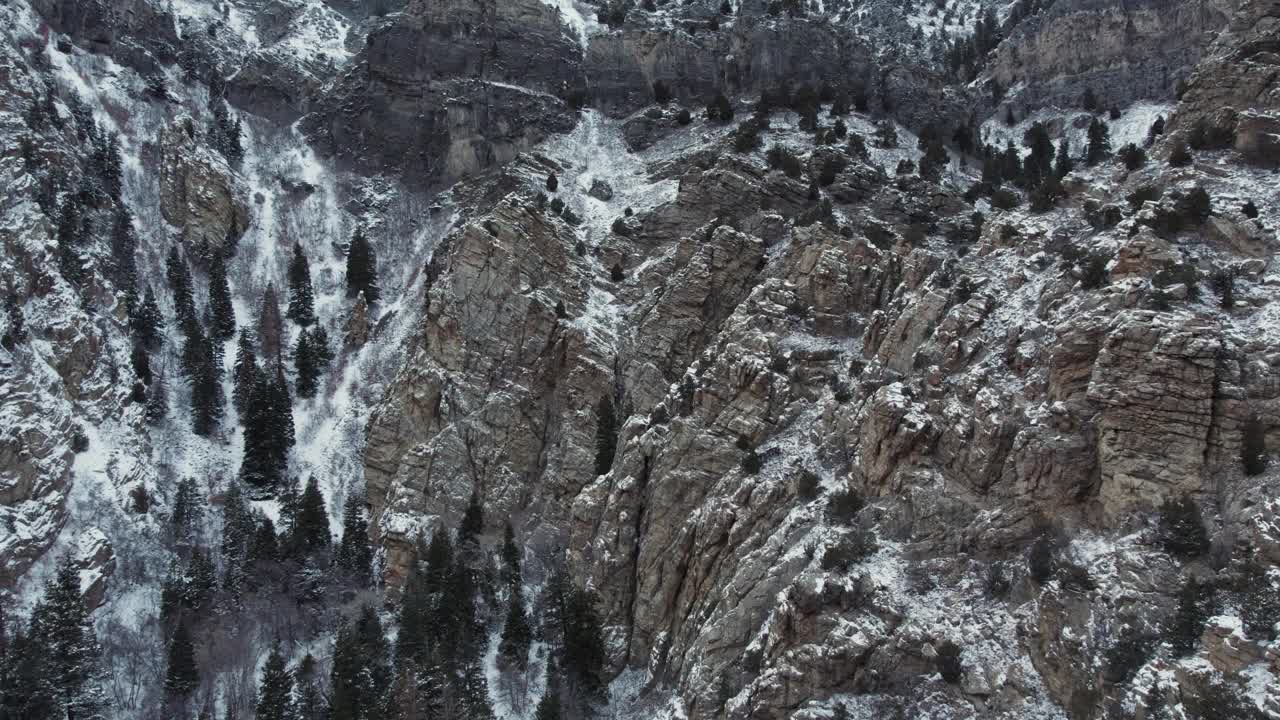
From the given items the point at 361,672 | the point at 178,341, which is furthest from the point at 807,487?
the point at 178,341

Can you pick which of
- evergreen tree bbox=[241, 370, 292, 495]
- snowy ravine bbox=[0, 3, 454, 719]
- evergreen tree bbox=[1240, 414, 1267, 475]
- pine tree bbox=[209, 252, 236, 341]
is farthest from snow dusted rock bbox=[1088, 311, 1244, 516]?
pine tree bbox=[209, 252, 236, 341]

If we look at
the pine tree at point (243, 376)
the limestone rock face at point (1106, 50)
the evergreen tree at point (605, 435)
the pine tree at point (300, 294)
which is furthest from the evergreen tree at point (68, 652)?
the limestone rock face at point (1106, 50)

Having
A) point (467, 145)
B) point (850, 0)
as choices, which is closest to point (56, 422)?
point (467, 145)

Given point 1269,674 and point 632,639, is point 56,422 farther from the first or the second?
point 1269,674

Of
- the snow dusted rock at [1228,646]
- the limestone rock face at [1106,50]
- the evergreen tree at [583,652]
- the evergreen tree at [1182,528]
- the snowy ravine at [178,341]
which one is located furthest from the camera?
the limestone rock face at [1106,50]

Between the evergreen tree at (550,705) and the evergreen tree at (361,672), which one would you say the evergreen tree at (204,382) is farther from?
the evergreen tree at (550,705)

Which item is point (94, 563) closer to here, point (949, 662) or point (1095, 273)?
A: point (949, 662)

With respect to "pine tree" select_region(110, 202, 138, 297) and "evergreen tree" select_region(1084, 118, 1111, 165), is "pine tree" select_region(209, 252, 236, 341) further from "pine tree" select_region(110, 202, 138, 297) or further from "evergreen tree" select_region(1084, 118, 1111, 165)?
"evergreen tree" select_region(1084, 118, 1111, 165)
